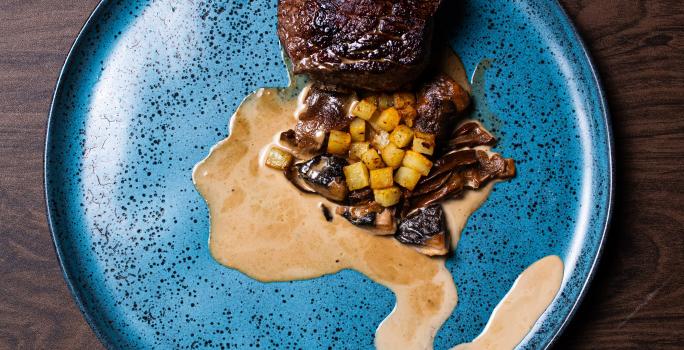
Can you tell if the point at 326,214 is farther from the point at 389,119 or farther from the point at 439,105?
the point at 439,105

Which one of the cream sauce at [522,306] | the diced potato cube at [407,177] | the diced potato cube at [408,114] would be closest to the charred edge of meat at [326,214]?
the diced potato cube at [407,177]

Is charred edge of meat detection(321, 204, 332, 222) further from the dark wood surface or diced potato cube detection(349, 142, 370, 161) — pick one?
the dark wood surface

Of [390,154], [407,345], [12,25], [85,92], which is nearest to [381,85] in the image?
[390,154]

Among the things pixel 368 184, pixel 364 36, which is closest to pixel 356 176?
pixel 368 184

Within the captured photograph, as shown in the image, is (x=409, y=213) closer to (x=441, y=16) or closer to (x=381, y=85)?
(x=381, y=85)

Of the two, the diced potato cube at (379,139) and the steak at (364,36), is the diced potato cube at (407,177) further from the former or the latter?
the steak at (364,36)

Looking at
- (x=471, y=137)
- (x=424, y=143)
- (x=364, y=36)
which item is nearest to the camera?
(x=364, y=36)
